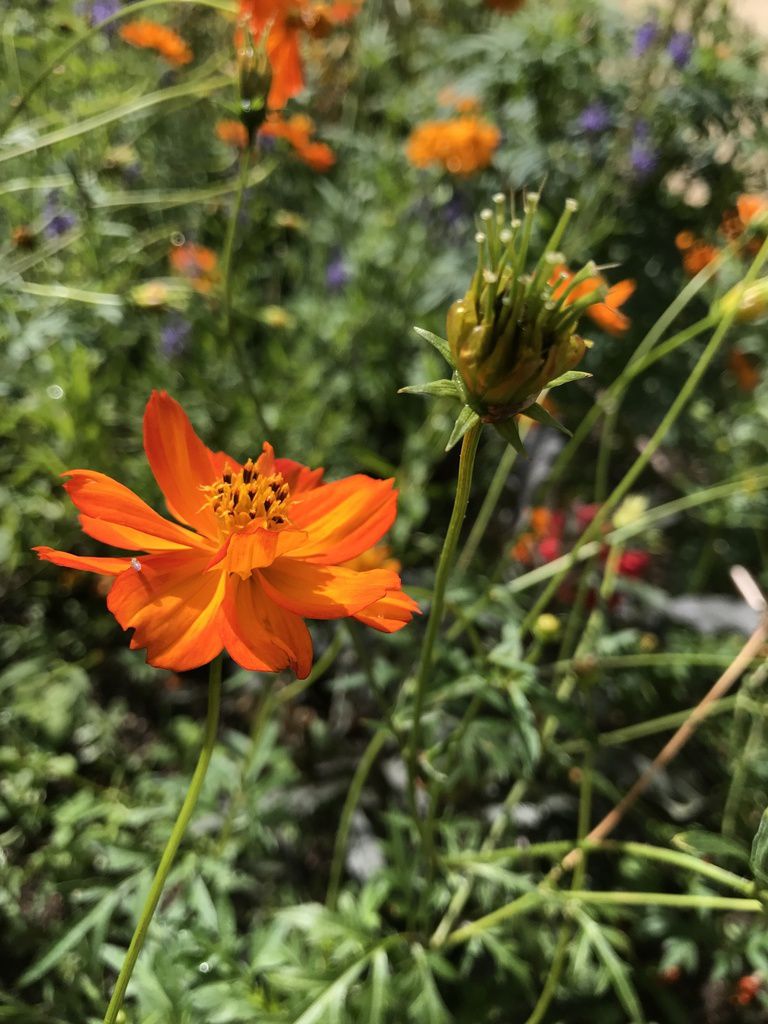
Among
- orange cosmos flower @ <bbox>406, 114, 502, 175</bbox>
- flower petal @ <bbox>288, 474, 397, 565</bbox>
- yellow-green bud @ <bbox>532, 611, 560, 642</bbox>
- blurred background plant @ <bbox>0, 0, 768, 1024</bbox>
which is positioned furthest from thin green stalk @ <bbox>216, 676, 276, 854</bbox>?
orange cosmos flower @ <bbox>406, 114, 502, 175</bbox>

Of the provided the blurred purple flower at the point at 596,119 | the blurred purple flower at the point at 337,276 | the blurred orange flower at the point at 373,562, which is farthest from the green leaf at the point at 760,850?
the blurred purple flower at the point at 337,276

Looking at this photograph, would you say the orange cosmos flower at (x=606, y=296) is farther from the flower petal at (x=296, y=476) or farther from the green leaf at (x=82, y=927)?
the green leaf at (x=82, y=927)

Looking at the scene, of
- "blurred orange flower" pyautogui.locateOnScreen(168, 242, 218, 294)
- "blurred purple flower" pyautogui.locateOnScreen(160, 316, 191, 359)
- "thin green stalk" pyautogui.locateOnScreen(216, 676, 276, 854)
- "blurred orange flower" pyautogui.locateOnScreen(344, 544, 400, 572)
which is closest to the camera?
"thin green stalk" pyautogui.locateOnScreen(216, 676, 276, 854)

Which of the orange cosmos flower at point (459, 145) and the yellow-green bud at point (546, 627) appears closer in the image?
the yellow-green bud at point (546, 627)

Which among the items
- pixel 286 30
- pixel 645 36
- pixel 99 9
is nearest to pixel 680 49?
pixel 645 36

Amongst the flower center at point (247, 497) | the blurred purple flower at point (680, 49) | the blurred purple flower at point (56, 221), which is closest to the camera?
the flower center at point (247, 497)

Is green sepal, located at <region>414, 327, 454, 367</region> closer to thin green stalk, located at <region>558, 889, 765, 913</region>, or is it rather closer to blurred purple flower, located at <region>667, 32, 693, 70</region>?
thin green stalk, located at <region>558, 889, 765, 913</region>
